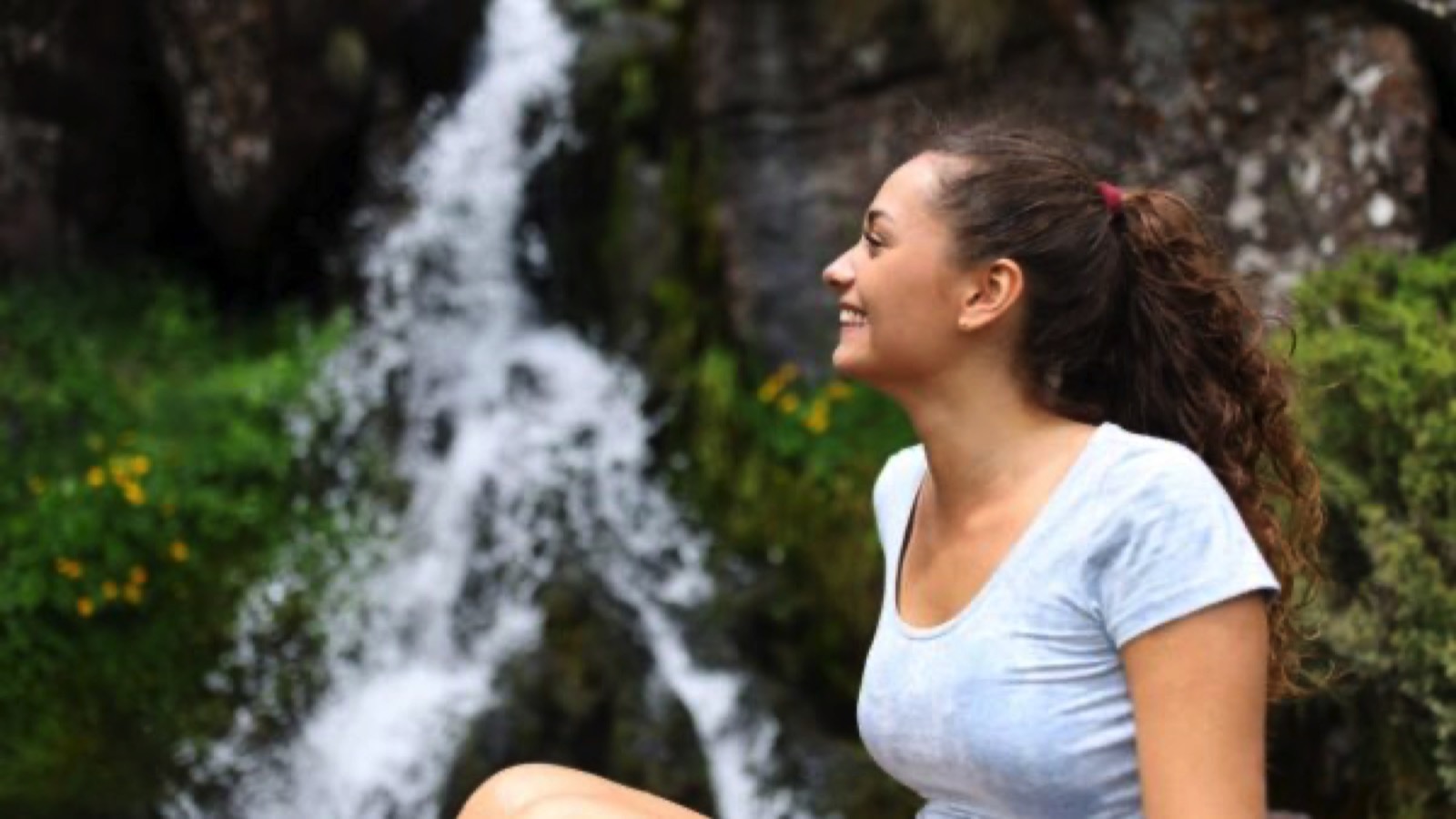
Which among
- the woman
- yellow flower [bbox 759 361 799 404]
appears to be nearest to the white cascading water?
yellow flower [bbox 759 361 799 404]

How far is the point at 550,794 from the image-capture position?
7.25ft

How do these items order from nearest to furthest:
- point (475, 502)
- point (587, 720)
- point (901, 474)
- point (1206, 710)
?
point (1206, 710), point (901, 474), point (587, 720), point (475, 502)

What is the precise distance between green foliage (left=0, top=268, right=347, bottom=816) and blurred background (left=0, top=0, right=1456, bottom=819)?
15mm

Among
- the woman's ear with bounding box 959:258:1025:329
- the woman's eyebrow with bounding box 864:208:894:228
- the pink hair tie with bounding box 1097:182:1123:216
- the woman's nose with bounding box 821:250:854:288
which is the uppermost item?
the woman's eyebrow with bounding box 864:208:894:228

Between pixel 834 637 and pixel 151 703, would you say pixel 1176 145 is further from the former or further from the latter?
pixel 151 703

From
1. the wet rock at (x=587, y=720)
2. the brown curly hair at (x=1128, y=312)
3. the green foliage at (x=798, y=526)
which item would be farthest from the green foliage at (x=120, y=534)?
the brown curly hair at (x=1128, y=312)

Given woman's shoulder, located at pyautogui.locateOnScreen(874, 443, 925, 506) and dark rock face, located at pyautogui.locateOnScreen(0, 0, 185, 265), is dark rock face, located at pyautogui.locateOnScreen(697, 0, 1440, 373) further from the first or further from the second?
dark rock face, located at pyautogui.locateOnScreen(0, 0, 185, 265)

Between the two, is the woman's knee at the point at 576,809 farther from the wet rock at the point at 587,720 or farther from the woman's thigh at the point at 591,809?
the wet rock at the point at 587,720

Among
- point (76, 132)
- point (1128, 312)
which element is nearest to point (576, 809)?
point (1128, 312)

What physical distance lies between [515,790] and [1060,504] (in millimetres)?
818

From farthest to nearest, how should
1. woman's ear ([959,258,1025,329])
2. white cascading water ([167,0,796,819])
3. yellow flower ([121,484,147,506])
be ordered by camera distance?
yellow flower ([121,484,147,506]), white cascading water ([167,0,796,819]), woman's ear ([959,258,1025,329])

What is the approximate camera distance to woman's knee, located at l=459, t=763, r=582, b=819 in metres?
2.23

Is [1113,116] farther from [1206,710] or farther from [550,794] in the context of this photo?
[1206,710]

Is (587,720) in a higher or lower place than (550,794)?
lower
